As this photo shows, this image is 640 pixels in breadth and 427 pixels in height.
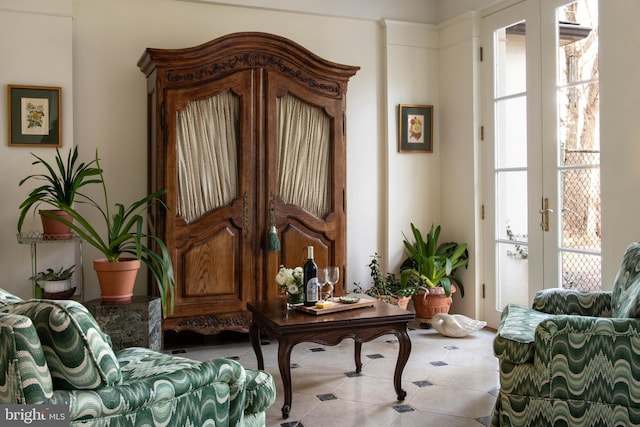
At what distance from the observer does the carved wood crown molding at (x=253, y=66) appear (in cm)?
408

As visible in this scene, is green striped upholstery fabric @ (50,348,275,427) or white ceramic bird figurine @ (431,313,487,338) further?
white ceramic bird figurine @ (431,313,487,338)

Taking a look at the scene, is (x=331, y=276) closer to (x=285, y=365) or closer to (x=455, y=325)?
(x=285, y=365)

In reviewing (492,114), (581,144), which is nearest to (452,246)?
(492,114)

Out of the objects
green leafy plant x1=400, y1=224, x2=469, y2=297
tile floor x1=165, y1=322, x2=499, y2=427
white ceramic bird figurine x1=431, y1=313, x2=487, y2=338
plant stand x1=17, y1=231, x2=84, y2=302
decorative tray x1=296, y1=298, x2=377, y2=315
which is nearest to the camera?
tile floor x1=165, y1=322, x2=499, y2=427

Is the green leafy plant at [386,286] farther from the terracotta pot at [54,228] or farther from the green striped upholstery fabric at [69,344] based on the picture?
the green striped upholstery fabric at [69,344]

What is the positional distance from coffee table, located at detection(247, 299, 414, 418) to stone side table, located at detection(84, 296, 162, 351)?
2.79 ft

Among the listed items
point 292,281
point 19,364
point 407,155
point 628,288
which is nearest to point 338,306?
point 292,281

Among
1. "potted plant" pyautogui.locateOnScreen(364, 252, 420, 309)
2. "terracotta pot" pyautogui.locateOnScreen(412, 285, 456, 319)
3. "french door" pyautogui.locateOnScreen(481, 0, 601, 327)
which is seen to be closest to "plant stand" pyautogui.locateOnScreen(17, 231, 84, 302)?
"potted plant" pyautogui.locateOnScreen(364, 252, 420, 309)

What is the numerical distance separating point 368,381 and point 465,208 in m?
2.06

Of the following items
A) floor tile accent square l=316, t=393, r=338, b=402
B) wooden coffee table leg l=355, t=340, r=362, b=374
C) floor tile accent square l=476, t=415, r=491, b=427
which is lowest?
floor tile accent square l=476, t=415, r=491, b=427

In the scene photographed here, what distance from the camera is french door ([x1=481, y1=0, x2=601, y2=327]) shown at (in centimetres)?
382

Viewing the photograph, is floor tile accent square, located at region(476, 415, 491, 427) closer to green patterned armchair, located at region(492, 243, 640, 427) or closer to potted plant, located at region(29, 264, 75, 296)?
green patterned armchair, located at region(492, 243, 640, 427)

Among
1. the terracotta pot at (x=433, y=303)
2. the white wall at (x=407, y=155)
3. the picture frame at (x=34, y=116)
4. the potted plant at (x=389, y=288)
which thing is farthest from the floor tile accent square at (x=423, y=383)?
the picture frame at (x=34, y=116)

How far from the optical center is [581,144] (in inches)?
152
